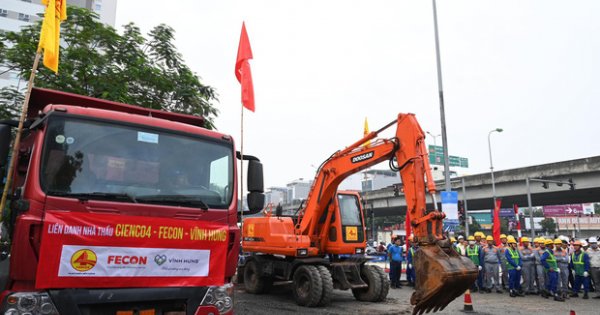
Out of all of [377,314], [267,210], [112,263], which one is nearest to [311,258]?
[377,314]

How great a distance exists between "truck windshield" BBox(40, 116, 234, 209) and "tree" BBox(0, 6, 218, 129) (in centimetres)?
515

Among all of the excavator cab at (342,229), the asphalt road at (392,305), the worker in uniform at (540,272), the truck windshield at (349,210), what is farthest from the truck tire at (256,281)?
the worker in uniform at (540,272)

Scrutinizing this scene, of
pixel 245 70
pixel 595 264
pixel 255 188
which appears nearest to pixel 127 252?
pixel 255 188

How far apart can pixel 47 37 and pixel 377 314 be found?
8.13 meters

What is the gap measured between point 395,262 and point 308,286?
18.2 feet

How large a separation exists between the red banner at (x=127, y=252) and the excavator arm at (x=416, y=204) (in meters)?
3.50

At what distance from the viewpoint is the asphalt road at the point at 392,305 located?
31.6ft

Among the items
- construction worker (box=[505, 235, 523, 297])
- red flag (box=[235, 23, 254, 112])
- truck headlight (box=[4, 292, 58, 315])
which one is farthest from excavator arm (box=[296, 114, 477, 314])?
construction worker (box=[505, 235, 523, 297])

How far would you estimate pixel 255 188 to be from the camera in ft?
17.9

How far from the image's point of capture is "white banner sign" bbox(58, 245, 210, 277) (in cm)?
387

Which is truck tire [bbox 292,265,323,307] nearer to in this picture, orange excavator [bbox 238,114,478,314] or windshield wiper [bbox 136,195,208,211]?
orange excavator [bbox 238,114,478,314]

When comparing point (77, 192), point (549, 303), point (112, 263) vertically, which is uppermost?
point (77, 192)

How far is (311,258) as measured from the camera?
10.7 m

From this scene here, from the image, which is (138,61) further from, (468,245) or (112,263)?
(468,245)
